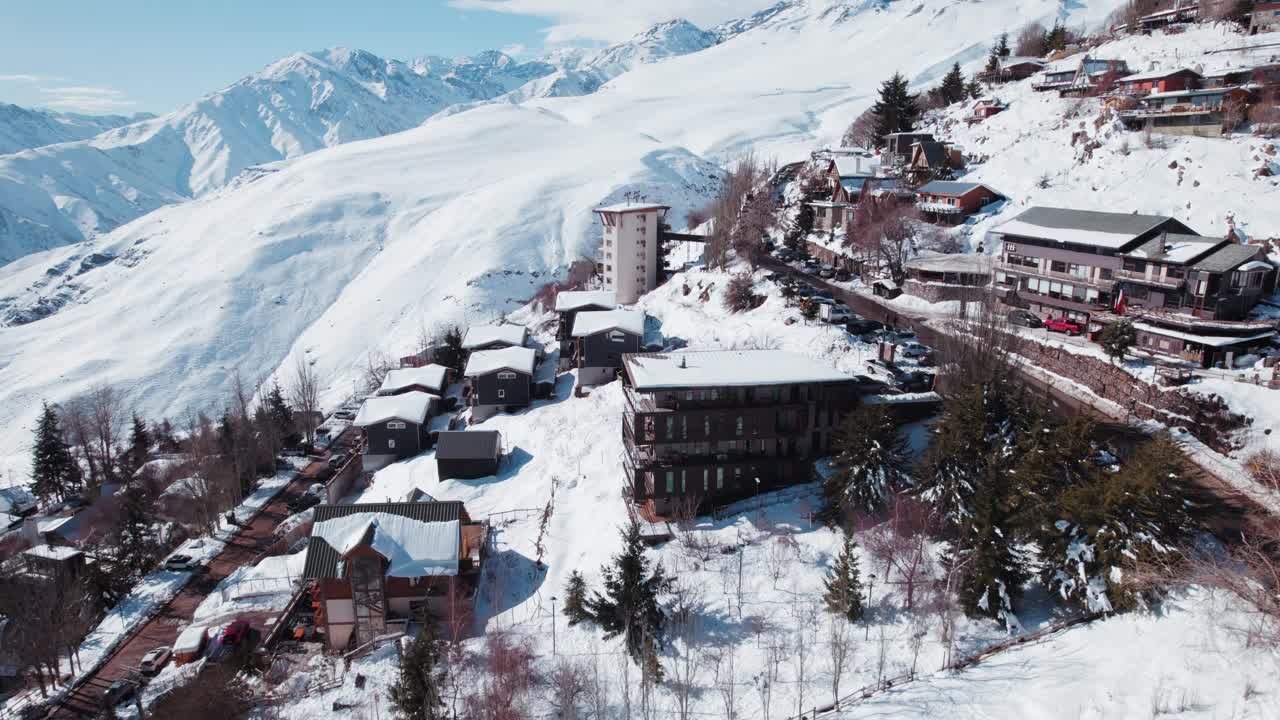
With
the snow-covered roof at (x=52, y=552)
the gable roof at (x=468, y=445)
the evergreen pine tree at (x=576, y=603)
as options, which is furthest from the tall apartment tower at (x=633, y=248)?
the snow-covered roof at (x=52, y=552)

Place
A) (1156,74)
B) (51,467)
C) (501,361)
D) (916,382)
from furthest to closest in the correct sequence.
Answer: (1156,74)
(51,467)
(501,361)
(916,382)

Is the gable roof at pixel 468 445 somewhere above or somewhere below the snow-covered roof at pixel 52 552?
above

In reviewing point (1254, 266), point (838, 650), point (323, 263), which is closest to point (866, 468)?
point (838, 650)

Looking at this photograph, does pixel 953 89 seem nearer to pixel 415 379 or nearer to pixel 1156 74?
pixel 1156 74

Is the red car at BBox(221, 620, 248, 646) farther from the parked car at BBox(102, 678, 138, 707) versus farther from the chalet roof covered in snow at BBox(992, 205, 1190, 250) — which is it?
the chalet roof covered in snow at BBox(992, 205, 1190, 250)

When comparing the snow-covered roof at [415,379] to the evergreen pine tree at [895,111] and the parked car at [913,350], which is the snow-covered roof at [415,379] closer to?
the parked car at [913,350]

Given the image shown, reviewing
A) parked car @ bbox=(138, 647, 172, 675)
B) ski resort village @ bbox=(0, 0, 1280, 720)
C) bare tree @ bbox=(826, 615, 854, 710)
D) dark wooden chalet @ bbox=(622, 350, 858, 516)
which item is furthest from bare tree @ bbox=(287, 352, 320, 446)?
bare tree @ bbox=(826, 615, 854, 710)
